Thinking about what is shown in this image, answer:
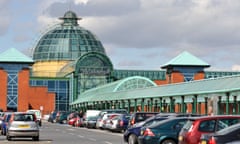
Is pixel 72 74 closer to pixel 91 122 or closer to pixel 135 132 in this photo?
pixel 91 122

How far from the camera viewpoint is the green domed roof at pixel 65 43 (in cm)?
13600

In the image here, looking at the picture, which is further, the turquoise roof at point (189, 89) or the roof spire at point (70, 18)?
the roof spire at point (70, 18)

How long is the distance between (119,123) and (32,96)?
247 feet

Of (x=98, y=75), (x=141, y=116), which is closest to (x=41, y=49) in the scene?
(x=98, y=75)

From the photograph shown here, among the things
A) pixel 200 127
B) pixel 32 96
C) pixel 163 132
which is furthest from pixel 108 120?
pixel 32 96

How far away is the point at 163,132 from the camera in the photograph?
27672 mm

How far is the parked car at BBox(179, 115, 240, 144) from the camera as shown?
902 inches

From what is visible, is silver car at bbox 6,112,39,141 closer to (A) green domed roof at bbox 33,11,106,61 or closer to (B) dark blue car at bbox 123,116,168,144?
(B) dark blue car at bbox 123,116,168,144

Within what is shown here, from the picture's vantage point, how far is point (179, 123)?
91.9 ft

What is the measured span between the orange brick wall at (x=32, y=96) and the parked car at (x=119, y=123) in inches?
2664

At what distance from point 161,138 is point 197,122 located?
4477 millimetres

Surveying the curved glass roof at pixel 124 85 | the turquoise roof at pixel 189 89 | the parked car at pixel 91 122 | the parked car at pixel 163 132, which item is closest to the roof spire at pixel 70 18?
the curved glass roof at pixel 124 85

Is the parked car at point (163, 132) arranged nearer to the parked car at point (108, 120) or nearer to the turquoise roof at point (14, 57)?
the parked car at point (108, 120)

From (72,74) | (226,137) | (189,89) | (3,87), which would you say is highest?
(72,74)
